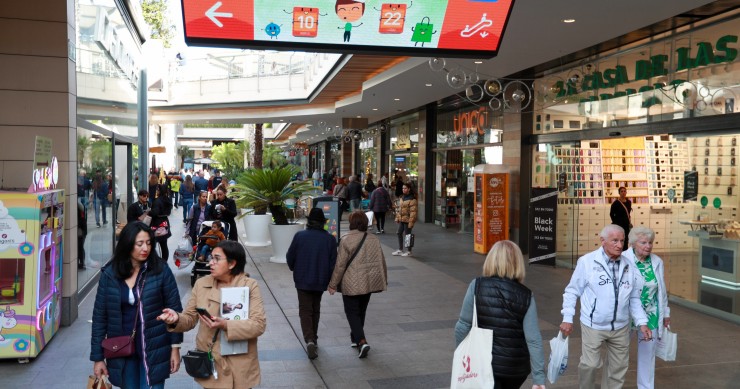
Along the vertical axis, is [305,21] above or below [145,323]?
above

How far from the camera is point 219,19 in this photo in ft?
20.4

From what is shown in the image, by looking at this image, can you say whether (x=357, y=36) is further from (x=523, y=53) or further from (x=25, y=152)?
(x=523, y=53)

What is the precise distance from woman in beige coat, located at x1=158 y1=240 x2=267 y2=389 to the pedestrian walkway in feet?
6.48

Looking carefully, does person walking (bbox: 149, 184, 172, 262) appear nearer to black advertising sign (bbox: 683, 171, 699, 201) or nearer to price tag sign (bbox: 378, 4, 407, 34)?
price tag sign (bbox: 378, 4, 407, 34)

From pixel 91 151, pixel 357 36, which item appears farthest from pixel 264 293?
pixel 357 36

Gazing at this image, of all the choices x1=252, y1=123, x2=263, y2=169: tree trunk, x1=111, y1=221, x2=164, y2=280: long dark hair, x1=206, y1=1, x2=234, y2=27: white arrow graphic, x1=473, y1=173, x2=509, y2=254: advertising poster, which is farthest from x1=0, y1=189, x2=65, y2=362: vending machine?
x1=252, y1=123, x2=263, y2=169: tree trunk

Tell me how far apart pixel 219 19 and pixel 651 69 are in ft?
25.0

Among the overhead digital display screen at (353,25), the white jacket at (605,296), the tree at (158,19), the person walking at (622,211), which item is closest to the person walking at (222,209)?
the overhead digital display screen at (353,25)

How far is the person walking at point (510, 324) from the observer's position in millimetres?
3885

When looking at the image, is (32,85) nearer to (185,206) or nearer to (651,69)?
(651,69)

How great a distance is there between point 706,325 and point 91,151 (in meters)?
9.69

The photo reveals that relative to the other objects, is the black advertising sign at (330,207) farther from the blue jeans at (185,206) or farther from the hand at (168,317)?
the hand at (168,317)

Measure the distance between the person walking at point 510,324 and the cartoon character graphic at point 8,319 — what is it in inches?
195

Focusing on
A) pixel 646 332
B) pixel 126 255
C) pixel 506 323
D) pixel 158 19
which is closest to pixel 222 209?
pixel 126 255
